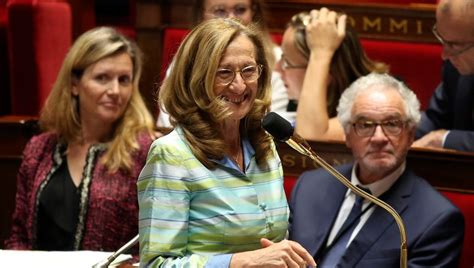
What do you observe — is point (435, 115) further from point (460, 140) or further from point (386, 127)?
point (386, 127)

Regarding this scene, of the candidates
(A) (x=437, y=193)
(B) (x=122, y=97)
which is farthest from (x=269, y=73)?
(B) (x=122, y=97)

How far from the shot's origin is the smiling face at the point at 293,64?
181 cm

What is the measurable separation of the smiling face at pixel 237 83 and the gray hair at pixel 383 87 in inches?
16.7

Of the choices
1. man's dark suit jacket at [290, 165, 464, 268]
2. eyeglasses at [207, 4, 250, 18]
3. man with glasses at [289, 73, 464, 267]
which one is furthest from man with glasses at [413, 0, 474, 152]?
eyeglasses at [207, 4, 250, 18]

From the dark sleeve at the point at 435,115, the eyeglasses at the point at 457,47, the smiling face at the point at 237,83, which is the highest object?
the smiling face at the point at 237,83

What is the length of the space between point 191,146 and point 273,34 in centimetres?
109

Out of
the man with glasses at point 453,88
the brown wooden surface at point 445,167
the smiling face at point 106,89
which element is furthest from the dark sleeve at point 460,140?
the smiling face at point 106,89

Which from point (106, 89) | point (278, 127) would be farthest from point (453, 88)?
point (278, 127)

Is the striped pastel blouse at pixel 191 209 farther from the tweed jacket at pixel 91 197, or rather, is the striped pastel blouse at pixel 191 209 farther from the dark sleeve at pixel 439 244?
the tweed jacket at pixel 91 197

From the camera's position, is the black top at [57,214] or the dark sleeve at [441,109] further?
the dark sleeve at [441,109]

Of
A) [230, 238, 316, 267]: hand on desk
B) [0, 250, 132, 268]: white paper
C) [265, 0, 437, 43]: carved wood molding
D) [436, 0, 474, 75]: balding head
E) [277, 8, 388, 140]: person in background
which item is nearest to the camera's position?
[230, 238, 316, 267]: hand on desk

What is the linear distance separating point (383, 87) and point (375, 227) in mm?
217

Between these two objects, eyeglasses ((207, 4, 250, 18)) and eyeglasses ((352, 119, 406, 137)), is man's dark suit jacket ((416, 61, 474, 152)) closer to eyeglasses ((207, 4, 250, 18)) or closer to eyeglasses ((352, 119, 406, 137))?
eyeglasses ((352, 119, 406, 137))

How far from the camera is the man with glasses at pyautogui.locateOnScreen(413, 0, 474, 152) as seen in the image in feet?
4.76
